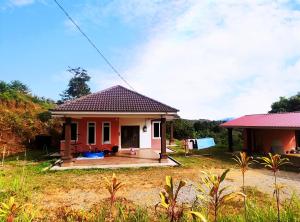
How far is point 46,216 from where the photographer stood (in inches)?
231

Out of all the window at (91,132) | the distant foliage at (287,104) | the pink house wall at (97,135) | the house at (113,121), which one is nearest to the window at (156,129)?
the house at (113,121)

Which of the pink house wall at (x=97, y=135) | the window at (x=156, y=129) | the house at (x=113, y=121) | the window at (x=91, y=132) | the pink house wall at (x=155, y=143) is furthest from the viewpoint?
the window at (x=156, y=129)

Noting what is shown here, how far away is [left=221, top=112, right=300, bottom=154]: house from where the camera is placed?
15867mm

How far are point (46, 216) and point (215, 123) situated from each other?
30.3m

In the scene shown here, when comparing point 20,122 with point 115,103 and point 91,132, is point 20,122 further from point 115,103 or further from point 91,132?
point 115,103

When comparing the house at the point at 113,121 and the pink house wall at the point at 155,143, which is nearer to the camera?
the house at the point at 113,121

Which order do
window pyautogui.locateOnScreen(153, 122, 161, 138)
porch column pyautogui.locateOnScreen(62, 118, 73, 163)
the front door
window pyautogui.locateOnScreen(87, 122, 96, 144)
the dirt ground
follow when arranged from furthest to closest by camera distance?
window pyautogui.locateOnScreen(153, 122, 161, 138) < the front door < window pyautogui.locateOnScreen(87, 122, 96, 144) < porch column pyautogui.locateOnScreen(62, 118, 73, 163) < the dirt ground

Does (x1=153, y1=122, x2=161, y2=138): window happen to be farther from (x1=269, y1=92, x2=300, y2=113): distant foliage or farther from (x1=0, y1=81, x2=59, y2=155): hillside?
(x1=269, y1=92, x2=300, y2=113): distant foliage

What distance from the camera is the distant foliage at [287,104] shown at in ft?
106

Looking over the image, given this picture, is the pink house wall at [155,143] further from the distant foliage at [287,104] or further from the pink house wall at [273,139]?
the distant foliage at [287,104]

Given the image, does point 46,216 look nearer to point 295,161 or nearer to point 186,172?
point 186,172

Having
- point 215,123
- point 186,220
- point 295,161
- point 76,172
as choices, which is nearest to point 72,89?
point 215,123

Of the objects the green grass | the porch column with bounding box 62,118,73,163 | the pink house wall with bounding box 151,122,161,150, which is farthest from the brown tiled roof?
the pink house wall with bounding box 151,122,161,150

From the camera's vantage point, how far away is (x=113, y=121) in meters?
19.7
